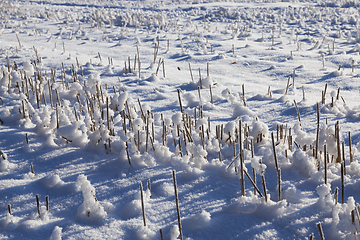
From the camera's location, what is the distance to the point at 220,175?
1.79m

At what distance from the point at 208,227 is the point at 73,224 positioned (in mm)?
634

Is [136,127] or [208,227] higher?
[136,127]

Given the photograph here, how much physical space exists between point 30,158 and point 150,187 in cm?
89

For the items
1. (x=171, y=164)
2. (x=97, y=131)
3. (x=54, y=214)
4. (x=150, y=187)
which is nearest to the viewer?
(x=54, y=214)

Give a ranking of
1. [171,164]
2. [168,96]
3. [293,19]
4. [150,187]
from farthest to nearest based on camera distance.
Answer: [293,19] < [168,96] < [171,164] < [150,187]

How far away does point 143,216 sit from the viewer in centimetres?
136

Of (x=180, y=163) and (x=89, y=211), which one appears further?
(x=180, y=163)

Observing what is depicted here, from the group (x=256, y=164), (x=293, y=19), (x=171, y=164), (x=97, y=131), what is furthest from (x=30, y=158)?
(x=293, y=19)

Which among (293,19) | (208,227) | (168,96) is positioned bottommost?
(208,227)

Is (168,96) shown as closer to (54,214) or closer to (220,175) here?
(220,175)

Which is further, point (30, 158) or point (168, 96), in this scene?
point (168, 96)

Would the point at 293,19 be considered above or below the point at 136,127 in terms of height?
above

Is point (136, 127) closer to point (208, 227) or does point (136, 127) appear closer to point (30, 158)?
point (30, 158)

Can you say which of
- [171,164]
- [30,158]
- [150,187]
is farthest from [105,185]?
[30,158]
